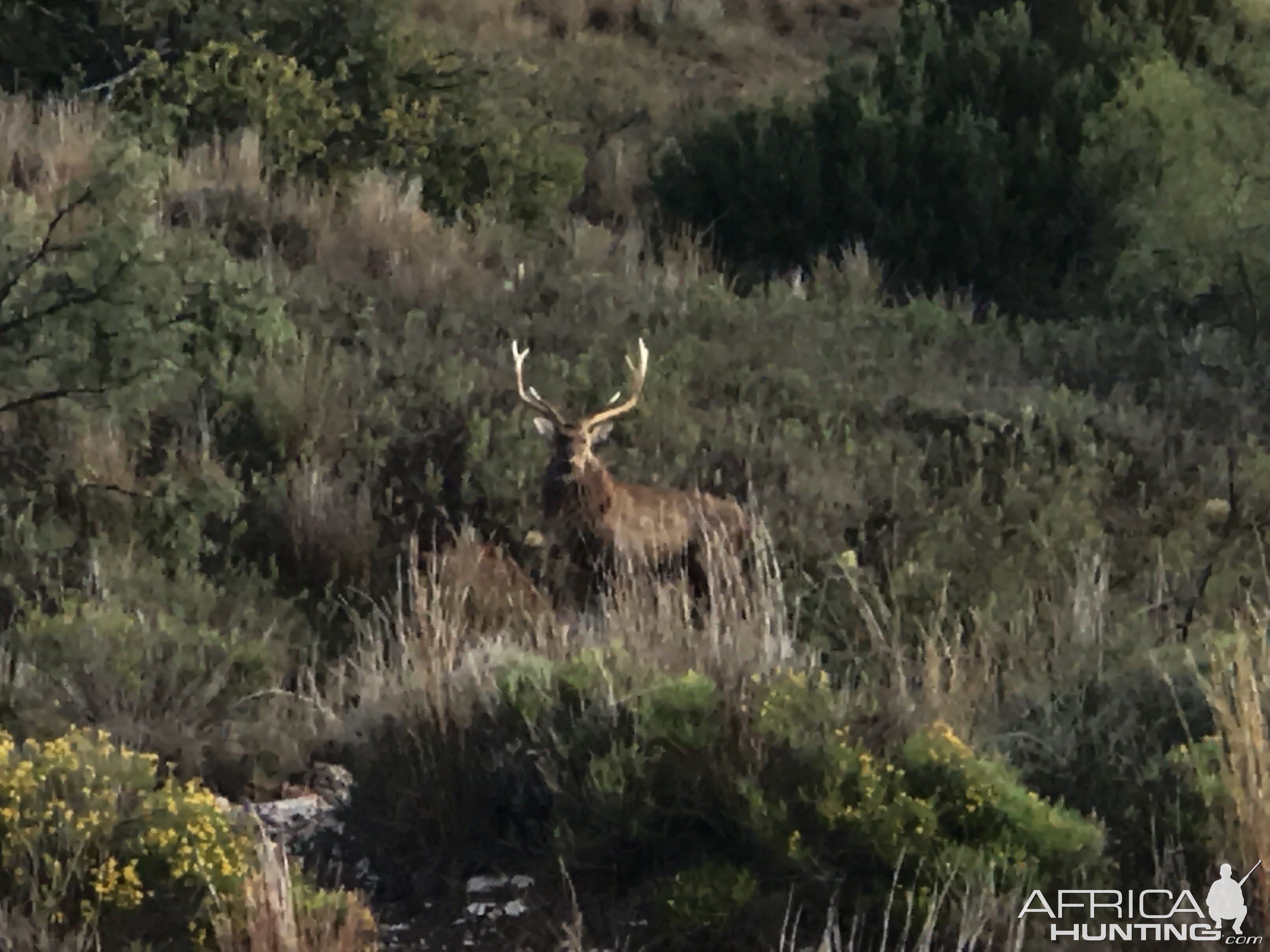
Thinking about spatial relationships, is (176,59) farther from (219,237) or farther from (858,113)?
(858,113)

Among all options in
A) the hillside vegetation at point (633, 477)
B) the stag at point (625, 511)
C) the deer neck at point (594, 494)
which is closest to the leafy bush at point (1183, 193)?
the hillside vegetation at point (633, 477)

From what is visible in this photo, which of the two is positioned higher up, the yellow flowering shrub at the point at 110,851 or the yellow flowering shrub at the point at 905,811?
the yellow flowering shrub at the point at 905,811

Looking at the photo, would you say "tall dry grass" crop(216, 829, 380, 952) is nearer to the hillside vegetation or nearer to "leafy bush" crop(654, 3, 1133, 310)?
the hillside vegetation

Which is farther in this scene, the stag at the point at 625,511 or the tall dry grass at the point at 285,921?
the stag at the point at 625,511

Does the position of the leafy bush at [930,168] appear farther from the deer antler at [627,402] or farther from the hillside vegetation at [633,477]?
the deer antler at [627,402]

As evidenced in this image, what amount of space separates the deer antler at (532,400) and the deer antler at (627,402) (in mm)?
114

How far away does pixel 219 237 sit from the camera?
10609 millimetres

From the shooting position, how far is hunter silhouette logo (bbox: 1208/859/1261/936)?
4.02 m

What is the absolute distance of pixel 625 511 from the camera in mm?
8109

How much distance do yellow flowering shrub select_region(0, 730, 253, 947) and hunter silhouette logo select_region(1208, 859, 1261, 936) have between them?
92.2 inches

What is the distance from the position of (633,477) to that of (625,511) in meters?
0.88

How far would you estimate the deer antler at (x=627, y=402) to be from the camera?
8.52 metres

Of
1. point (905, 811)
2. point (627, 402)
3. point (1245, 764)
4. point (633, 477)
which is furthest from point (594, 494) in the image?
point (1245, 764)

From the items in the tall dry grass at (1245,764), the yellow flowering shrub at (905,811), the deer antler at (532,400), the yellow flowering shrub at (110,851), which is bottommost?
the deer antler at (532,400)
